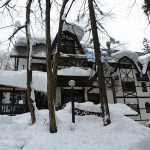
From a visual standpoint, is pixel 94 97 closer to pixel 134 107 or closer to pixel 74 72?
pixel 74 72

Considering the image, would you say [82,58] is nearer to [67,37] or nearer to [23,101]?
[67,37]

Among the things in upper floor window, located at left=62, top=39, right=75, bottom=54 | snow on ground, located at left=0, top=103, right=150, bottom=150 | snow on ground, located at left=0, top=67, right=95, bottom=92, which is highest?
upper floor window, located at left=62, top=39, right=75, bottom=54

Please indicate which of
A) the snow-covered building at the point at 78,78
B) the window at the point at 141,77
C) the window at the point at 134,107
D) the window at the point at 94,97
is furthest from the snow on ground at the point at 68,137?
the window at the point at 141,77

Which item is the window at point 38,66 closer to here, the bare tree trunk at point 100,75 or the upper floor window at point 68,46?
the upper floor window at point 68,46

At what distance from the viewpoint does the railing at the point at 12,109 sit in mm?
12257

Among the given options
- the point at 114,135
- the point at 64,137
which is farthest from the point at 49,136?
the point at 114,135

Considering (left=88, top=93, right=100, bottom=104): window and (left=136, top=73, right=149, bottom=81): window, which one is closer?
(left=88, top=93, right=100, bottom=104): window

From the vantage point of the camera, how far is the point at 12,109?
12352mm

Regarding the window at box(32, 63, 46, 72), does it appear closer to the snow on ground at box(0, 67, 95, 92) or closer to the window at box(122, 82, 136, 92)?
the snow on ground at box(0, 67, 95, 92)

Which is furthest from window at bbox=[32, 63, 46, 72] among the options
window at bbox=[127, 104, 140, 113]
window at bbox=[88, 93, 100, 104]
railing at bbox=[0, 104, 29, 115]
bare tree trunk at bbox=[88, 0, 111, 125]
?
window at bbox=[127, 104, 140, 113]

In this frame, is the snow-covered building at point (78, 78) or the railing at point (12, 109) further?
the snow-covered building at point (78, 78)

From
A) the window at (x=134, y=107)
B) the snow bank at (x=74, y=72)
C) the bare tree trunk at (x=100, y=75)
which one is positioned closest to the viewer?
the bare tree trunk at (x=100, y=75)

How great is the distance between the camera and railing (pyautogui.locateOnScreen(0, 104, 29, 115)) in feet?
40.2

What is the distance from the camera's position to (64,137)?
5.19 m
